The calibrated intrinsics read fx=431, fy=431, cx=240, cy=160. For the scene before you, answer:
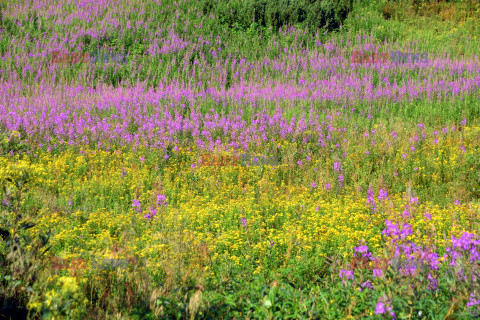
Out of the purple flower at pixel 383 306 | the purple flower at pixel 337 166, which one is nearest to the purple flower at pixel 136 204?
the purple flower at pixel 337 166

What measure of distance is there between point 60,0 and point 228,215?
16797 mm

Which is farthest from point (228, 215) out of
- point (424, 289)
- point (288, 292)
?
point (424, 289)

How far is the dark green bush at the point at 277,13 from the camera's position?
15.8 metres

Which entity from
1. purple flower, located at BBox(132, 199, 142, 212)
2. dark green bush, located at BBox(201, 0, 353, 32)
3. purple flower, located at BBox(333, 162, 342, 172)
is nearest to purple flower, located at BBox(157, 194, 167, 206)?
purple flower, located at BBox(132, 199, 142, 212)

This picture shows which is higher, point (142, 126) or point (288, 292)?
point (288, 292)

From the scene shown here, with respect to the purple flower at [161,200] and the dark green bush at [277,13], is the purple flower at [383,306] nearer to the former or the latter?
the purple flower at [161,200]

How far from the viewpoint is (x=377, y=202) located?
5.28 m

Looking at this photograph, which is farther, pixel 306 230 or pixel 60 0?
pixel 60 0

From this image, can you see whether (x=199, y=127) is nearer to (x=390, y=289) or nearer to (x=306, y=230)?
(x=306, y=230)

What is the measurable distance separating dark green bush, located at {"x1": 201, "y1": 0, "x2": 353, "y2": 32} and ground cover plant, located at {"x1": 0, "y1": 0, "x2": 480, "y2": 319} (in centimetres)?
8

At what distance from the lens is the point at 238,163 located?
7.12 meters

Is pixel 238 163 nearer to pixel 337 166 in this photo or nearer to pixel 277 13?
pixel 337 166

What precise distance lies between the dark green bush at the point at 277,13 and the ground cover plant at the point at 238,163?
76 mm

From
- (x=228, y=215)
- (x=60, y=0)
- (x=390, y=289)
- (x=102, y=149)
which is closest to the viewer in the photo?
(x=390, y=289)
